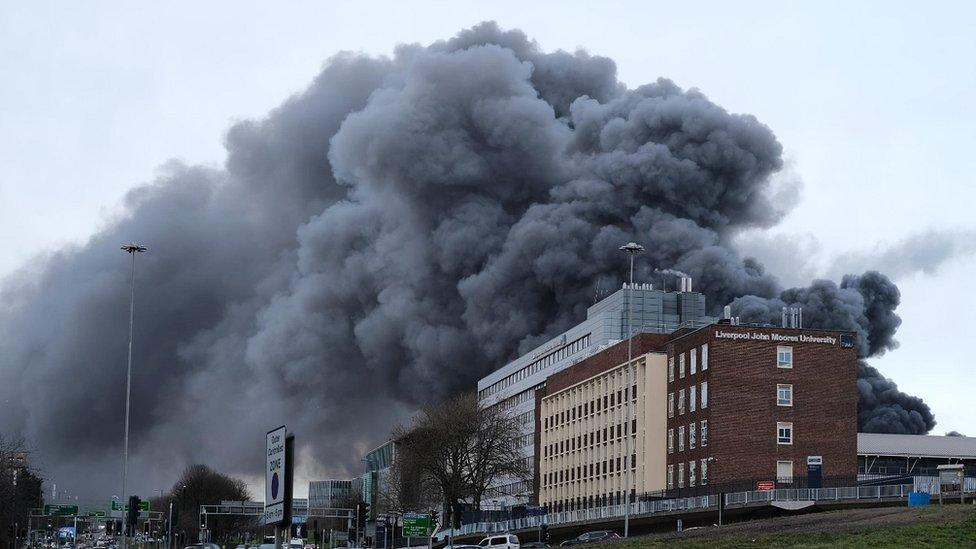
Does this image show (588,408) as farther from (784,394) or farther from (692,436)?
(784,394)

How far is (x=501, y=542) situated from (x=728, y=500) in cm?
1121

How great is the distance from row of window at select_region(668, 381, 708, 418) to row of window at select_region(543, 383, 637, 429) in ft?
12.7

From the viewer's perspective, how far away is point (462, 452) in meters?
112

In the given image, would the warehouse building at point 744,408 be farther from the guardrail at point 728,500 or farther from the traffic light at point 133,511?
the traffic light at point 133,511

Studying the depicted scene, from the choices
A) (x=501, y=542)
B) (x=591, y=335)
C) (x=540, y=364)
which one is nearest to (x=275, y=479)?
(x=501, y=542)

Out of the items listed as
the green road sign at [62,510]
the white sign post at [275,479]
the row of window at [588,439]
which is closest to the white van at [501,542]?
the row of window at [588,439]

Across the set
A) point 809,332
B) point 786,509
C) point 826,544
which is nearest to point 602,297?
point 809,332

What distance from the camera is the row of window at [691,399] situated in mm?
89312

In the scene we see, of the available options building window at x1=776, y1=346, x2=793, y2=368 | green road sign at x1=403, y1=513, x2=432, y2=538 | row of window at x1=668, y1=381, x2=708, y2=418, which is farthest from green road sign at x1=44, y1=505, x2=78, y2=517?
green road sign at x1=403, y1=513, x2=432, y2=538

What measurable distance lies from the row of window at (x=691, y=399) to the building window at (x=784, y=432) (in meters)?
4.47

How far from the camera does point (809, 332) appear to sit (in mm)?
88500

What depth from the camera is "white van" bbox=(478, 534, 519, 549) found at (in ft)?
231

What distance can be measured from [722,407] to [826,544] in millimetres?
49645

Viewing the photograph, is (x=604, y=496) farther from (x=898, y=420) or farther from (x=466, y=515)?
(x=898, y=420)
